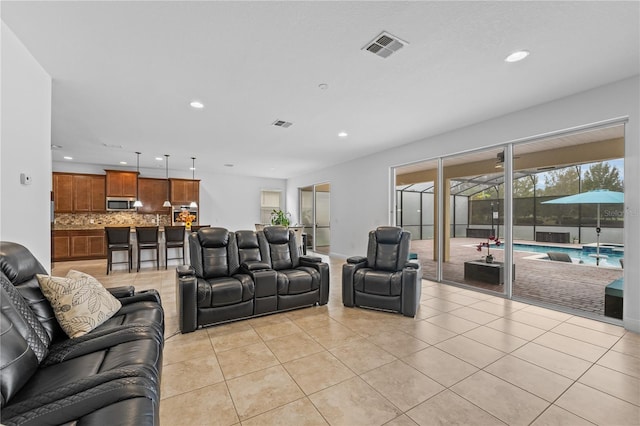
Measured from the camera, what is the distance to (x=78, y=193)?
7.62 metres

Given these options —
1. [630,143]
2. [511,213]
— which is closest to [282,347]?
[511,213]

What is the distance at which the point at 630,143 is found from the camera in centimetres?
306

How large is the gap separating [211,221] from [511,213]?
858 cm

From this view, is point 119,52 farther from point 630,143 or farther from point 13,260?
point 630,143

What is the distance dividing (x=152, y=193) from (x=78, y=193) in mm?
1739

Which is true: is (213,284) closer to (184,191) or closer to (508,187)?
(508,187)

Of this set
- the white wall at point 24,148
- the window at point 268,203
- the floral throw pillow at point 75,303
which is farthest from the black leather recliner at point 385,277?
the window at point 268,203

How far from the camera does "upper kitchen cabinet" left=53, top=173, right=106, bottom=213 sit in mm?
7426

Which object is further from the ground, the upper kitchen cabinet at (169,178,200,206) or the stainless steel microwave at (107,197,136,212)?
the upper kitchen cabinet at (169,178,200,206)

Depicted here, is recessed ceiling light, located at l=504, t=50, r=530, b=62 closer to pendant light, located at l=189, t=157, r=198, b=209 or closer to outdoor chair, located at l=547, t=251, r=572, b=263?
outdoor chair, located at l=547, t=251, r=572, b=263

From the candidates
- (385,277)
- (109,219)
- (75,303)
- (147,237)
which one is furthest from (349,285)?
(109,219)

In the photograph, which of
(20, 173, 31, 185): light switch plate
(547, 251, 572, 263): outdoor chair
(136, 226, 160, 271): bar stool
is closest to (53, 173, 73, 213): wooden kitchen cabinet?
(136, 226, 160, 271): bar stool

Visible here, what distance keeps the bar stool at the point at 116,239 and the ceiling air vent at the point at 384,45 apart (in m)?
6.04

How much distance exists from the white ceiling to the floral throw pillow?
1949 mm
